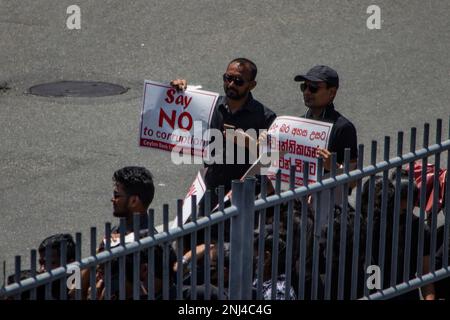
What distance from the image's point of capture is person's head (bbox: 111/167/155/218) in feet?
27.7

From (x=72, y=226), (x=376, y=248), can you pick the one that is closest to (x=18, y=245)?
(x=72, y=226)

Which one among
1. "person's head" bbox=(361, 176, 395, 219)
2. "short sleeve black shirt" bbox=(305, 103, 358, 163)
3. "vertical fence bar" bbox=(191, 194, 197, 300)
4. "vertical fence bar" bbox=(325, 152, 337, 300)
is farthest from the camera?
"short sleeve black shirt" bbox=(305, 103, 358, 163)

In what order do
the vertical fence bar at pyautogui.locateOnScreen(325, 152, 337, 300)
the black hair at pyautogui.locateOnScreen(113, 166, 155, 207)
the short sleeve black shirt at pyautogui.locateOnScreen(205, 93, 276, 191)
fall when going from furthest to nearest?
the short sleeve black shirt at pyautogui.locateOnScreen(205, 93, 276, 191)
the black hair at pyautogui.locateOnScreen(113, 166, 155, 207)
the vertical fence bar at pyautogui.locateOnScreen(325, 152, 337, 300)

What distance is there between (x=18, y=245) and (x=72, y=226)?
25.3 inches

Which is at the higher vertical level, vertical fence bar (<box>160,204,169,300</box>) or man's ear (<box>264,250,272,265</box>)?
vertical fence bar (<box>160,204,169,300</box>)

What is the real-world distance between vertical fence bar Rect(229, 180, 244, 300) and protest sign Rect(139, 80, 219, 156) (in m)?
2.87

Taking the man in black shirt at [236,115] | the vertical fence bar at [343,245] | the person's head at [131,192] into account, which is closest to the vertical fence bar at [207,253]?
the vertical fence bar at [343,245]

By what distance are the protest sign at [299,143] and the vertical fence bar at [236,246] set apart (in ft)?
5.98

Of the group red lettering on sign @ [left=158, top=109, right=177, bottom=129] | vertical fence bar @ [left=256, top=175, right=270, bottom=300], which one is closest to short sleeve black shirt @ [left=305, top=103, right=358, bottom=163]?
red lettering on sign @ [left=158, top=109, right=177, bottom=129]

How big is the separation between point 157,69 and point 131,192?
7.55m

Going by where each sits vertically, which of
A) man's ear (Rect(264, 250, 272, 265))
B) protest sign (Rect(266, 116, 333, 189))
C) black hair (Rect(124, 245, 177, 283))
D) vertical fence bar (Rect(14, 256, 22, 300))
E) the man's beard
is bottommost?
man's ear (Rect(264, 250, 272, 265))

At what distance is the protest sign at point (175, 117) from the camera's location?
31.3 feet

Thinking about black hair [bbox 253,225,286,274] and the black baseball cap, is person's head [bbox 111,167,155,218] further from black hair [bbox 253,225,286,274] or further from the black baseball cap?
the black baseball cap

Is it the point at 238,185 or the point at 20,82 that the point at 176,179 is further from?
the point at 238,185
